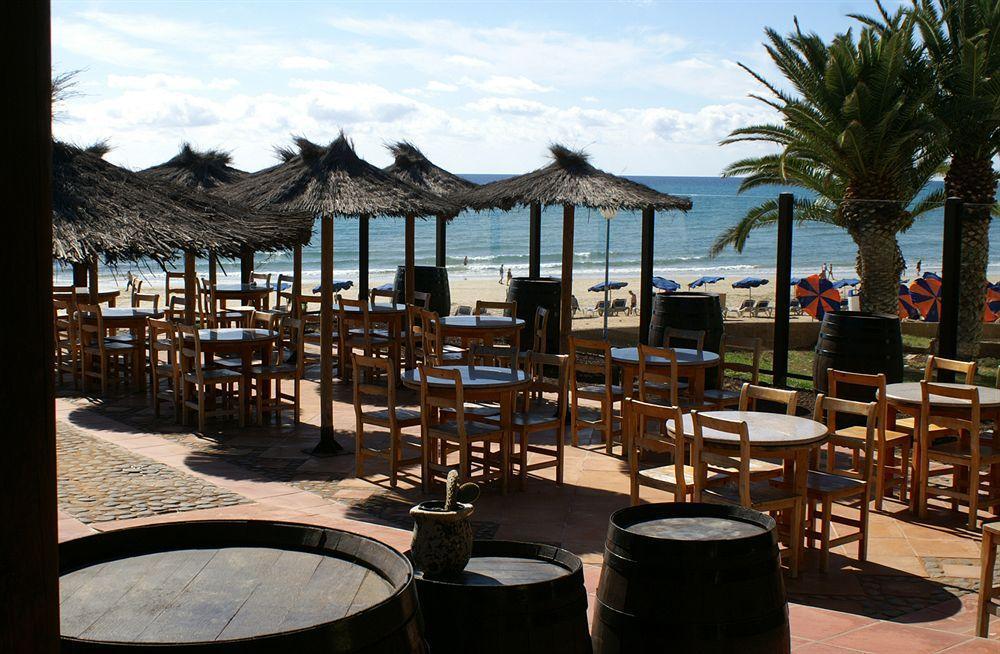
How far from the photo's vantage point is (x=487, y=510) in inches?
253

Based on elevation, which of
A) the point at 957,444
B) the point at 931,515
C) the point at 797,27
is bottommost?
the point at 931,515

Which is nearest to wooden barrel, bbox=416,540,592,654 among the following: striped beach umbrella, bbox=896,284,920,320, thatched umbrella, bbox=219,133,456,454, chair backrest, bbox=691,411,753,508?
chair backrest, bbox=691,411,753,508

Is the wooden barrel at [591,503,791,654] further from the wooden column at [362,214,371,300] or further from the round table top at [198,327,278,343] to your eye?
the wooden column at [362,214,371,300]

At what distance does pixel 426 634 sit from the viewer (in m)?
2.42

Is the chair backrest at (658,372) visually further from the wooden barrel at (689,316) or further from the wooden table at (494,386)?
the wooden barrel at (689,316)

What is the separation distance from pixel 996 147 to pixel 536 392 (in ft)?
22.2

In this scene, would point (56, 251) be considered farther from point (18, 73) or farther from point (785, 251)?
point (785, 251)

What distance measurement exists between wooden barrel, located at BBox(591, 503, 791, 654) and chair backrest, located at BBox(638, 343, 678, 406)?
4.60 meters

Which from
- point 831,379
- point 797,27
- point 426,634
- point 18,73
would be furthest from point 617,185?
point 18,73

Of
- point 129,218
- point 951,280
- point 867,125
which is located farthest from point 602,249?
point 129,218

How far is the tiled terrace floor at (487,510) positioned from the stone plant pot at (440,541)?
6.22ft

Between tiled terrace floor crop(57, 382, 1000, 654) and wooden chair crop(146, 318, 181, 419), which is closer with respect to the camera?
tiled terrace floor crop(57, 382, 1000, 654)

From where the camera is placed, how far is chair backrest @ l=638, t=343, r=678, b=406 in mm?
7406

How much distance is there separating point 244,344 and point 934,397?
5416 mm
